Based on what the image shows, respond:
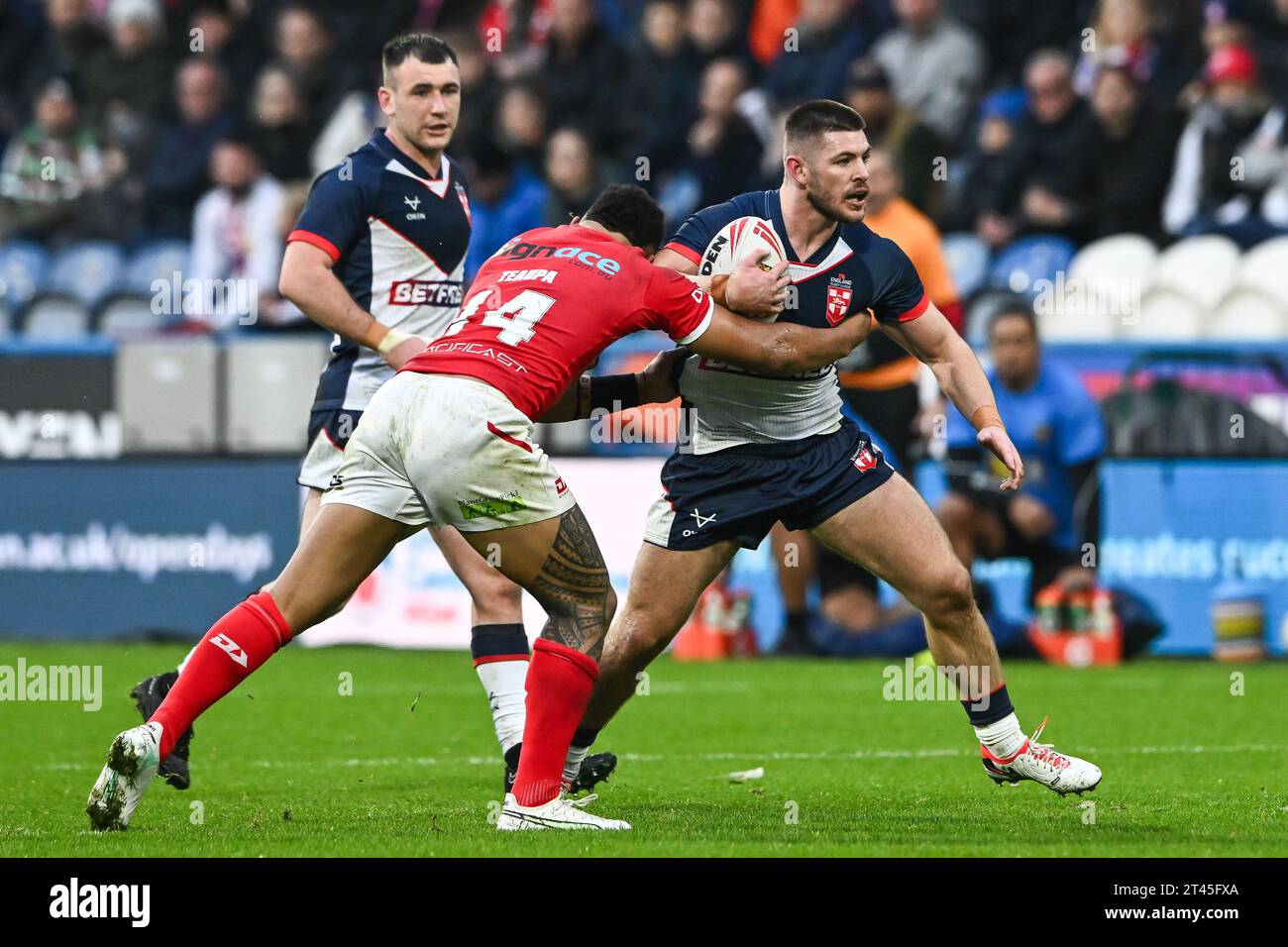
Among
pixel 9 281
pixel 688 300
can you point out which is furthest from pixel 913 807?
pixel 9 281

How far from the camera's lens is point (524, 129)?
17.2m

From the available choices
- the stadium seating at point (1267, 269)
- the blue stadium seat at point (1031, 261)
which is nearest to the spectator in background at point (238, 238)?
the blue stadium seat at point (1031, 261)

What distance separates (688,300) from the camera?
6.21 metres

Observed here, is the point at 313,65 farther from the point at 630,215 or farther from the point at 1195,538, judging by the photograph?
the point at 630,215

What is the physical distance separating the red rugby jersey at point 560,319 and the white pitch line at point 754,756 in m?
2.74

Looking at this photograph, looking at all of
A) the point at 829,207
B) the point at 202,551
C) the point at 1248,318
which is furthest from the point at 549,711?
the point at 1248,318

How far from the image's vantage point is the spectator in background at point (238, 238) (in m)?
17.1

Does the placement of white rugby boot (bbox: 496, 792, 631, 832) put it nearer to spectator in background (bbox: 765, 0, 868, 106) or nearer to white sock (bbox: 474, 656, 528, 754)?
white sock (bbox: 474, 656, 528, 754)

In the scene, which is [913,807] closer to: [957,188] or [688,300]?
[688,300]

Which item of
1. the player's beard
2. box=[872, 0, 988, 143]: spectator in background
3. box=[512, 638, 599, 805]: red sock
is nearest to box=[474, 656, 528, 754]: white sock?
box=[512, 638, 599, 805]: red sock

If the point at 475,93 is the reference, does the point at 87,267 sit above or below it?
below

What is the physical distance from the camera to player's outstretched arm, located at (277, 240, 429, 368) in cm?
711

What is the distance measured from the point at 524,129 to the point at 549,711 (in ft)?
38.2

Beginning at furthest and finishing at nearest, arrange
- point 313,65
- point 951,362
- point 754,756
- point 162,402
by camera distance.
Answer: point 313,65 < point 162,402 < point 754,756 < point 951,362
